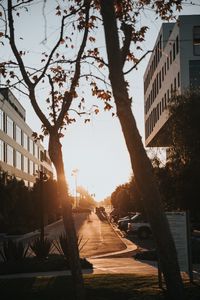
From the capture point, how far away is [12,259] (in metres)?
17.9

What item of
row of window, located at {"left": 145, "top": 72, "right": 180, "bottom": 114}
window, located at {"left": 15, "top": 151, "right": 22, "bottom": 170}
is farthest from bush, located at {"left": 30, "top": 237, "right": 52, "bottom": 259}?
window, located at {"left": 15, "top": 151, "right": 22, "bottom": 170}

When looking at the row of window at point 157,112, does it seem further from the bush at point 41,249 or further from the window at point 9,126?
the bush at point 41,249

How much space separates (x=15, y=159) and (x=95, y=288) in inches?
2536

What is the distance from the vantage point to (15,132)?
75062 mm

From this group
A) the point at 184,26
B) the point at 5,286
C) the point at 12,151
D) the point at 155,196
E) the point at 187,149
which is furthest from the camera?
the point at 12,151

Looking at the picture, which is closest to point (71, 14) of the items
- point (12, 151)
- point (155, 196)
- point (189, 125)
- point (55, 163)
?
point (55, 163)

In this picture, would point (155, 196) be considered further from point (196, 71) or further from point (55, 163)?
point (196, 71)

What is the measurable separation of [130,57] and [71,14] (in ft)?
5.00

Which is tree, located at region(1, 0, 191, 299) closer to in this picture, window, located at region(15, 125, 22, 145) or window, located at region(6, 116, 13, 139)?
window, located at region(6, 116, 13, 139)

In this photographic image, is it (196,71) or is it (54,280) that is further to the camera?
(196,71)

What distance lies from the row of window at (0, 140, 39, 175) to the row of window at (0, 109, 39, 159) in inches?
74.3

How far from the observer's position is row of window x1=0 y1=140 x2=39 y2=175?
64.2 m

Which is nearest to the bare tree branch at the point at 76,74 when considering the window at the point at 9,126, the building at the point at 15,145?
the building at the point at 15,145

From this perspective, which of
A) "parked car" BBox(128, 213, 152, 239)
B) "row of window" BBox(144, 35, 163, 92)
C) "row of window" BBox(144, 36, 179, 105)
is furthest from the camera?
"row of window" BBox(144, 35, 163, 92)
